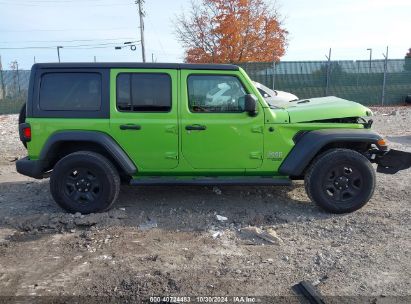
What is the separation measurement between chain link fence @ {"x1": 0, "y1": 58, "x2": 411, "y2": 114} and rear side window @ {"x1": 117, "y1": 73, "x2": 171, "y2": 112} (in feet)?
49.6

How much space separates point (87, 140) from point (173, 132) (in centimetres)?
108

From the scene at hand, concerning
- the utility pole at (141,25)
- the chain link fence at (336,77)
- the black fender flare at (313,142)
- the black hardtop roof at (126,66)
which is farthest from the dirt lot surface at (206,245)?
the utility pole at (141,25)

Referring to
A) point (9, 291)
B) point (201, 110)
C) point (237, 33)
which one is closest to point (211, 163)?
point (201, 110)

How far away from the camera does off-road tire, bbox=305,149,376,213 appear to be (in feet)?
17.2

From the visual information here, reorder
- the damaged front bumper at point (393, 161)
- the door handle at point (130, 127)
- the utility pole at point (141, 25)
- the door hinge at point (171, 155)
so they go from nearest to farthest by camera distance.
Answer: the door handle at point (130, 127)
the door hinge at point (171, 155)
the damaged front bumper at point (393, 161)
the utility pole at point (141, 25)

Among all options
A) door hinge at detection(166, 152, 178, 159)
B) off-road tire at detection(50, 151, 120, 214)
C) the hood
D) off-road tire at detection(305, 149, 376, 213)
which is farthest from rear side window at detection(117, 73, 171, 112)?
off-road tire at detection(305, 149, 376, 213)

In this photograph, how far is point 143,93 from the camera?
5312 millimetres

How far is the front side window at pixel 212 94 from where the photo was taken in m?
5.32

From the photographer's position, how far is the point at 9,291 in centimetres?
359

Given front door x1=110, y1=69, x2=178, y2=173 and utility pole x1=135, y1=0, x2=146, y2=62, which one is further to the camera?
utility pole x1=135, y1=0, x2=146, y2=62

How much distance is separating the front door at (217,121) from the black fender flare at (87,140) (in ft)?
2.70

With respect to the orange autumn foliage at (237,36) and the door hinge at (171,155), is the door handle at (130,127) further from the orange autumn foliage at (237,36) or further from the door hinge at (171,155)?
the orange autumn foliage at (237,36)

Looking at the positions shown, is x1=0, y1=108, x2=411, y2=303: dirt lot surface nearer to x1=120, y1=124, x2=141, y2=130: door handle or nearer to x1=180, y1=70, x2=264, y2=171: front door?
x1=180, y1=70, x2=264, y2=171: front door

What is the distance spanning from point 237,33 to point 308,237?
23200 mm
